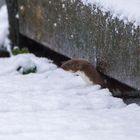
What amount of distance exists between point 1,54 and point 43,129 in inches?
162

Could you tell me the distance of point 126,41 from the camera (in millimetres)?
5336

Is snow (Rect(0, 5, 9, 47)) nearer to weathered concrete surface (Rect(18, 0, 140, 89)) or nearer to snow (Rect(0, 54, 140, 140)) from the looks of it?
weathered concrete surface (Rect(18, 0, 140, 89))

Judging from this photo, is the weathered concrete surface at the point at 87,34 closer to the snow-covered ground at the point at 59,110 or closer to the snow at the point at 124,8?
the snow at the point at 124,8

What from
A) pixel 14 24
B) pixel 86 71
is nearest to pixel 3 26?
pixel 14 24

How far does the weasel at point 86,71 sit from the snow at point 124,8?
0.59 m

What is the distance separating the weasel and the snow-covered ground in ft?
0.30

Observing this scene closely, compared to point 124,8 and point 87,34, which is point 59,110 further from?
point 87,34

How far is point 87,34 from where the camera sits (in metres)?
6.16

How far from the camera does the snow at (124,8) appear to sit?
5.12m

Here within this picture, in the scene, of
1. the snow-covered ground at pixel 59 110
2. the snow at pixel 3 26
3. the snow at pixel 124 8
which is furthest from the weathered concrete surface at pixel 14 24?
the snow at pixel 124 8

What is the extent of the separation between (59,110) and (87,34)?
5.64 feet

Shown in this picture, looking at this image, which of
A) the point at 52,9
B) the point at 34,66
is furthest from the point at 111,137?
the point at 52,9

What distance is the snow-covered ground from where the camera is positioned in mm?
4016

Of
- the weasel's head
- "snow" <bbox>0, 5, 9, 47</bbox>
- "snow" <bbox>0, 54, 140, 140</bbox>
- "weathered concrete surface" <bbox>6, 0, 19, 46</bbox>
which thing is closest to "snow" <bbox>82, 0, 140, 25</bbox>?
the weasel's head
